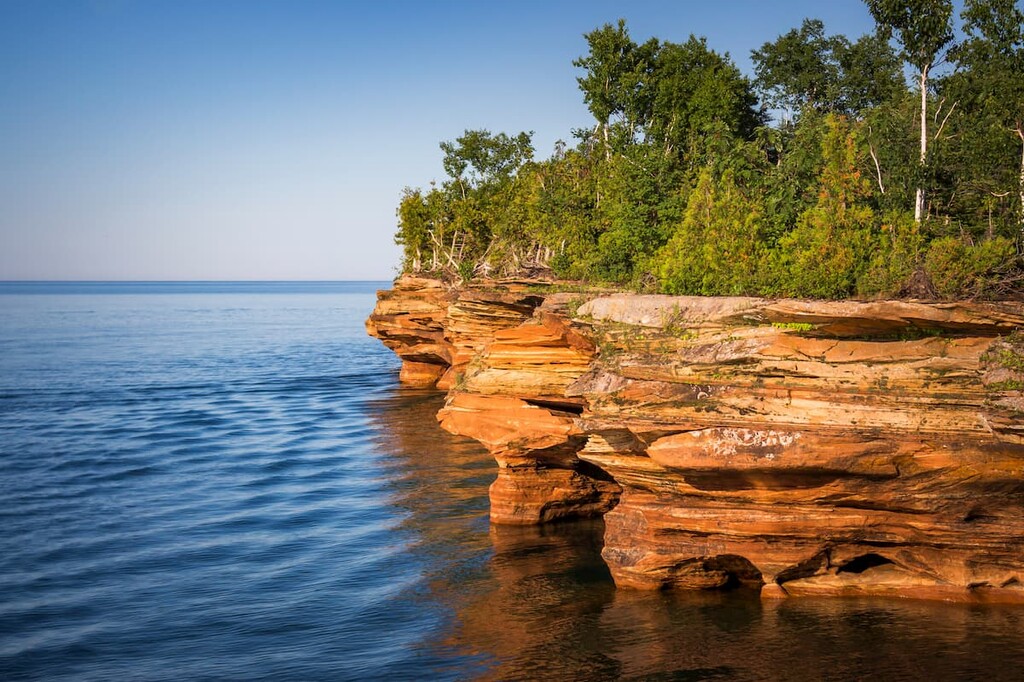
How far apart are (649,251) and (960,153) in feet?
39.6

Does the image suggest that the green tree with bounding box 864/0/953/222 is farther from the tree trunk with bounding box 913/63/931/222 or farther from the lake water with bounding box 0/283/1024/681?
the lake water with bounding box 0/283/1024/681

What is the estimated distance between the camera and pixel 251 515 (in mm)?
29266

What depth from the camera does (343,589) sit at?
22297 millimetres

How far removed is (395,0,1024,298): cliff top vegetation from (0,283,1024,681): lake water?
9.58 metres

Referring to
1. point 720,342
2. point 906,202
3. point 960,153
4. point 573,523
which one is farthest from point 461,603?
point 960,153

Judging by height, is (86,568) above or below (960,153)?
below

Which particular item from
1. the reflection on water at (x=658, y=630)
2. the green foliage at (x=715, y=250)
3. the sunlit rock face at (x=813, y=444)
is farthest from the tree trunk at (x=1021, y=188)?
the reflection on water at (x=658, y=630)

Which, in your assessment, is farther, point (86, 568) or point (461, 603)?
point (86, 568)

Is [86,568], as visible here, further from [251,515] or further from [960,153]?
[960,153]

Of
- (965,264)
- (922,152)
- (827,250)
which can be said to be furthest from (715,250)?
(922,152)

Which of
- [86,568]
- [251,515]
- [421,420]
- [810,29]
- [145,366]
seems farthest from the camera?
[145,366]

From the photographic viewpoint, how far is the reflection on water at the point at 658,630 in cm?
1619

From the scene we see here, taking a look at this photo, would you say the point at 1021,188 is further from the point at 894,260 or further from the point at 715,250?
the point at 715,250

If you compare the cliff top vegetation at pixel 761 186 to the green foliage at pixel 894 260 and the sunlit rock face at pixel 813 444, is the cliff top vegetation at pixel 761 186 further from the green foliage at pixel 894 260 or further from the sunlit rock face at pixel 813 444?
the sunlit rock face at pixel 813 444
